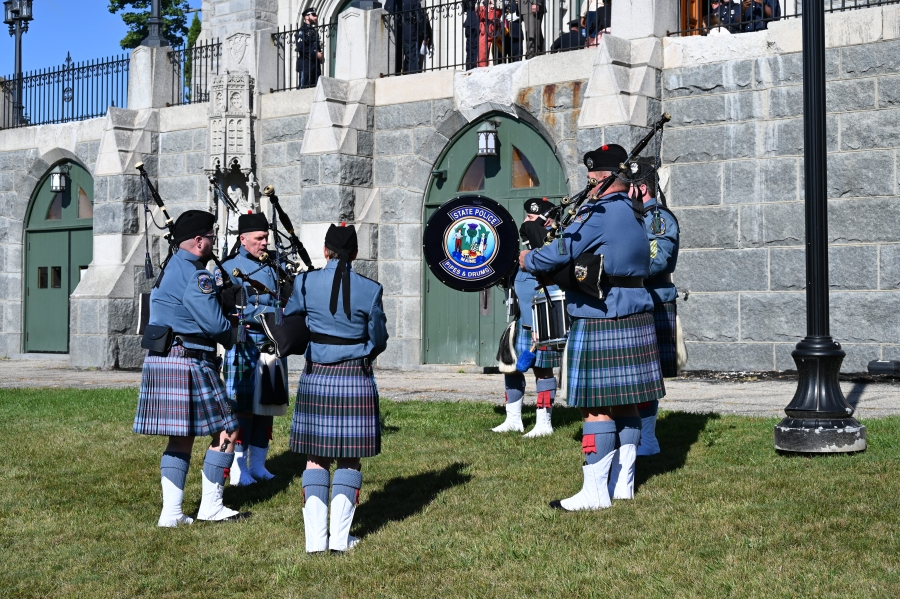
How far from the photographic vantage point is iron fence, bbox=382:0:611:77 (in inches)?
597

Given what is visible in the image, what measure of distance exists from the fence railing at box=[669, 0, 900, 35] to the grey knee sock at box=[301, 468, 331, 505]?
8916mm

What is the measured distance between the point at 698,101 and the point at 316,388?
8.45 meters

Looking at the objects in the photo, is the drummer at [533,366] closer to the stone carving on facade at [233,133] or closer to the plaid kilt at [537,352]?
the plaid kilt at [537,352]

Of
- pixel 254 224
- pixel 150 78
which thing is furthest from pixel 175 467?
pixel 150 78

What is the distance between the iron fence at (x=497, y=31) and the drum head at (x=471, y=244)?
22.4 feet

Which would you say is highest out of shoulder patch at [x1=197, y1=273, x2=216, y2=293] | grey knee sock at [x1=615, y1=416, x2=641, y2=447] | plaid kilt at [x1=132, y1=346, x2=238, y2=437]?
shoulder patch at [x1=197, y1=273, x2=216, y2=293]

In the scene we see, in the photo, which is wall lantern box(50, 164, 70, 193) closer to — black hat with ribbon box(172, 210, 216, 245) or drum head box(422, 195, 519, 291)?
drum head box(422, 195, 519, 291)

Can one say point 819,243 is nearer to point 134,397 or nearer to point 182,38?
point 134,397

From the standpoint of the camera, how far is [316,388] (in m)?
6.19

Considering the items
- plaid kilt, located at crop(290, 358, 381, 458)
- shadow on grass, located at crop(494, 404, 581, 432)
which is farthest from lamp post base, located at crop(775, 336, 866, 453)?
plaid kilt, located at crop(290, 358, 381, 458)

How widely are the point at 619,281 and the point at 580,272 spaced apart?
32cm

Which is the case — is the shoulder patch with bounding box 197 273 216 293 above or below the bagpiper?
above

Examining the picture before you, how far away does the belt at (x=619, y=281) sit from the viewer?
6684mm

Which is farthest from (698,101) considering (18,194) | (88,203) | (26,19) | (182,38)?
(182,38)
